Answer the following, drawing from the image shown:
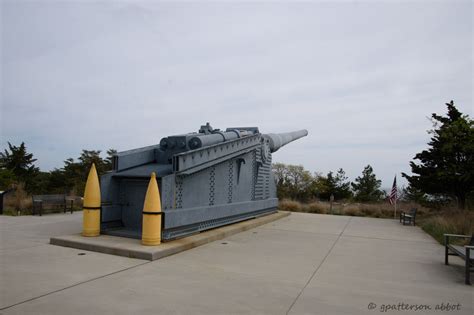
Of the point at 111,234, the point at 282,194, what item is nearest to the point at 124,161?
→ the point at 111,234

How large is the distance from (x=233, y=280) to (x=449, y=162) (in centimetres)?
1541

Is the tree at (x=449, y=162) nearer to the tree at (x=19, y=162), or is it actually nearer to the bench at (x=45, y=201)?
the bench at (x=45, y=201)

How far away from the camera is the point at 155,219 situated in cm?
672

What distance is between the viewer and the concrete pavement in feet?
13.3

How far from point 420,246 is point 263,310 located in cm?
637

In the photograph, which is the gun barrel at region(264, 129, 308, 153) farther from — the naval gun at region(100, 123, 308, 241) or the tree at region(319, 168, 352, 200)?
the tree at region(319, 168, 352, 200)

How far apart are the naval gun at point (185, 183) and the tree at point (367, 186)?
25.1 m

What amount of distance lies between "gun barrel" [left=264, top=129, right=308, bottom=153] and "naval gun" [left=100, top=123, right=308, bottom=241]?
7.75 ft

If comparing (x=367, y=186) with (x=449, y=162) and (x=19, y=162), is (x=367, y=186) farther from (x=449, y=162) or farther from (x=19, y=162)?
(x=19, y=162)

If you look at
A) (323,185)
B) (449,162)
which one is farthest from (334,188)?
(449,162)

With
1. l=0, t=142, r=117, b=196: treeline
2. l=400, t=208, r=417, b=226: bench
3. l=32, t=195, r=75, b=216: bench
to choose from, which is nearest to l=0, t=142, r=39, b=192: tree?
l=0, t=142, r=117, b=196: treeline

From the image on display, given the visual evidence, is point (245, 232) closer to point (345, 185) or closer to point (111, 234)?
point (111, 234)

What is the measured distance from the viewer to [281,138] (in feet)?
48.4

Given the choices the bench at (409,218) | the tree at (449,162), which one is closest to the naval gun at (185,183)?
the bench at (409,218)
